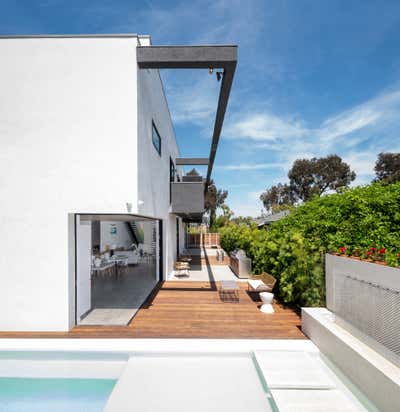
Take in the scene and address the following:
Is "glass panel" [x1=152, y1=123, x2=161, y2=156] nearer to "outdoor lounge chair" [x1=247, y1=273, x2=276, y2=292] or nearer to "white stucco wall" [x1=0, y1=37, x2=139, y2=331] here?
"white stucco wall" [x1=0, y1=37, x2=139, y2=331]

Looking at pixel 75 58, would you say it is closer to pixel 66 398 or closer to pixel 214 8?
pixel 214 8

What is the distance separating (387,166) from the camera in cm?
3825

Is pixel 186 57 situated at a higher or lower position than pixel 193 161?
higher

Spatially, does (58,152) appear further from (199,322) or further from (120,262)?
(120,262)

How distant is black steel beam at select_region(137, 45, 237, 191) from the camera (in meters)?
4.75

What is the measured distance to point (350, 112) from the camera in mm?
15242

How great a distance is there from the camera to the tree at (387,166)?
37031 mm

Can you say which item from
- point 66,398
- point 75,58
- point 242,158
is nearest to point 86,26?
point 75,58

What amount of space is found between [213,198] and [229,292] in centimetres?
3617

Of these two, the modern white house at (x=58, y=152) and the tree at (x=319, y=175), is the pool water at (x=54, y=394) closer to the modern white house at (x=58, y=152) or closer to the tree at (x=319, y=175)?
the modern white house at (x=58, y=152)

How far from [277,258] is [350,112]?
14052 mm

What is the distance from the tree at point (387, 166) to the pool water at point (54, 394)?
47.0 metres

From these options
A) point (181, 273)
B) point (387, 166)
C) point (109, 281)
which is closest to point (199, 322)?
point (181, 273)

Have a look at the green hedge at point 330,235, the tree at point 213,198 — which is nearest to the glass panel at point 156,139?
the green hedge at point 330,235
